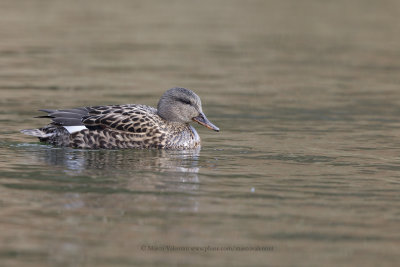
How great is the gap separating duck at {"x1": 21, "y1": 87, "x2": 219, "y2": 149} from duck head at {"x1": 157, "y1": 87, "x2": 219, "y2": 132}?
14mm

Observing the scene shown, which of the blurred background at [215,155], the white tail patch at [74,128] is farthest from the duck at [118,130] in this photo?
the blurred background at [215,155]

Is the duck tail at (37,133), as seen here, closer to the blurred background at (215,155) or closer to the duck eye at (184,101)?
the blurred background at (215,155)

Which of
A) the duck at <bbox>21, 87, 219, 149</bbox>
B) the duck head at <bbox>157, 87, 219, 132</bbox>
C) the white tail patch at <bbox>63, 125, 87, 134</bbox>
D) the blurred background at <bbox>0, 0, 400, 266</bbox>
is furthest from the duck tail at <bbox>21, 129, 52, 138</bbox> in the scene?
the duck head at <bbox>157, 87, 219, 132</bbox>

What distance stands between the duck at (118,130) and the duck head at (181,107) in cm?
1

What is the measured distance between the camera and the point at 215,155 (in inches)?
430

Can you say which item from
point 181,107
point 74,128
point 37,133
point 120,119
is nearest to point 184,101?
point 181,107

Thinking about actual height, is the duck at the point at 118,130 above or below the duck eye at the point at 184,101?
below

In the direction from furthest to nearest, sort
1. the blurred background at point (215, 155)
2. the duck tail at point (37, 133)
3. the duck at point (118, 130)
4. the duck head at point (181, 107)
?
the duck head at point (181, 107) → the duck tail at point (37, 133) → the duck at point (118, 130) → the blurred background at point (215, 155)

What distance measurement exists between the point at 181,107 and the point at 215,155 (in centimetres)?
120

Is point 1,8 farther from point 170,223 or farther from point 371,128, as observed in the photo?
point 170,223

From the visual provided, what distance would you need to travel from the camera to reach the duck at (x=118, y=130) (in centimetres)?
1120

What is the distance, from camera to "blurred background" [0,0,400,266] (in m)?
7.01

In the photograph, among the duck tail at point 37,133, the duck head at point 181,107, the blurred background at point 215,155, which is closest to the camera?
the blurred background at point 215,155

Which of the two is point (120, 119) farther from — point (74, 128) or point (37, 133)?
point (37, 133)
